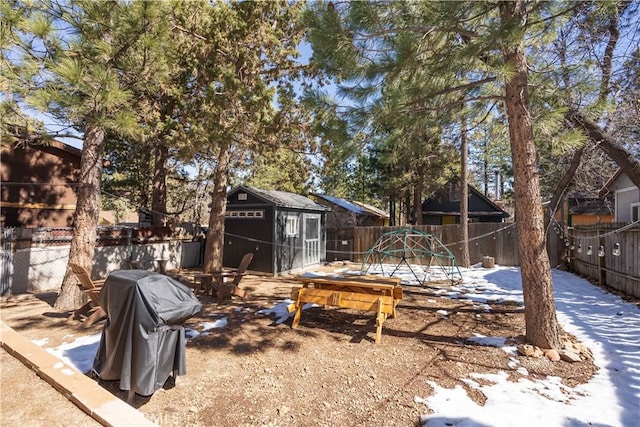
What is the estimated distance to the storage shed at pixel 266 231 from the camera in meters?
10.9

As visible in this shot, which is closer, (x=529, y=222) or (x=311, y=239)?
(x=529, y=222)

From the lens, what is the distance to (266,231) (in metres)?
10.9

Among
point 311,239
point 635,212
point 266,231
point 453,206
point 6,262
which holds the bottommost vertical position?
point 6,262

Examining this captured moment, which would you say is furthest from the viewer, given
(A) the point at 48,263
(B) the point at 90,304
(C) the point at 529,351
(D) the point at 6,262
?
(A) the point at 48,263

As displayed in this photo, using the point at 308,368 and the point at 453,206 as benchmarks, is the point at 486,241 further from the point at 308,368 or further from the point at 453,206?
the point at 308,368

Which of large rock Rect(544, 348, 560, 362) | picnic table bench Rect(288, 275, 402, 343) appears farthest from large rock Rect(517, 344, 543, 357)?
picnic table bench Rect(288, 275, 402, 343)

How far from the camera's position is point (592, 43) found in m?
5.38

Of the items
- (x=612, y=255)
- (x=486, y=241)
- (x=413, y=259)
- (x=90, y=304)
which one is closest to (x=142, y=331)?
(x=90, y=304)

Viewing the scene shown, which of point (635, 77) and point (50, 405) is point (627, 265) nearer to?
point (635, 77)

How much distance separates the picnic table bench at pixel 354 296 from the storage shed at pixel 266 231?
5341 millimetres

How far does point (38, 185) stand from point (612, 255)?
49.5ft

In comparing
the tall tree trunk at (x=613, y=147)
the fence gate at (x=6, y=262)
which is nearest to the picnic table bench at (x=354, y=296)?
the tall tree trunk at (x=613, y=147)

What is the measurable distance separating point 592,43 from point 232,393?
726 cm

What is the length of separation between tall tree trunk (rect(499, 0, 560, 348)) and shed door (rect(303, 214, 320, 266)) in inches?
340
